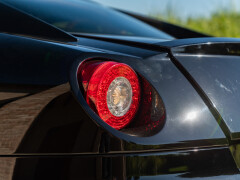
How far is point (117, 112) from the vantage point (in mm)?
1475

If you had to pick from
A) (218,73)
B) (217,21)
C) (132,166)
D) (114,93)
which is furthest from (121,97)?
(217,21)

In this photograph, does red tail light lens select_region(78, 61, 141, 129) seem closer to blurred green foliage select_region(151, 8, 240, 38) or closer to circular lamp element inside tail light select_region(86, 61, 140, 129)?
circular lamp element inside tail light select_region(86, 61, 140, 129)

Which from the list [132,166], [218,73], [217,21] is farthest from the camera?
[217,21]

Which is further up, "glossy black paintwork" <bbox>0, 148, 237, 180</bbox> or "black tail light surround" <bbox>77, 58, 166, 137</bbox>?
"black tail light surround" <bbox>77, 58, 166, 137</bbox>

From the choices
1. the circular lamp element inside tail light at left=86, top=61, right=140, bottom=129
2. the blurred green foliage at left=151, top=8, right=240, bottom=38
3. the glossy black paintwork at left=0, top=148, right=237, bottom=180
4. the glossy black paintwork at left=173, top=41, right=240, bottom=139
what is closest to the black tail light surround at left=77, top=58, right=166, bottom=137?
the circular lamp element inside tail light at left=86, top=61, right=140, bottom=129

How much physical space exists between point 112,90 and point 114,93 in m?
0.01

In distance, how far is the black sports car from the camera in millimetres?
1392

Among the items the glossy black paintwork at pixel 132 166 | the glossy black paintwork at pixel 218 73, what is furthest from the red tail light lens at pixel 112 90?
the glossy black paintwork at pixel 218 73

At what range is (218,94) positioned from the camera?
161 centimetres

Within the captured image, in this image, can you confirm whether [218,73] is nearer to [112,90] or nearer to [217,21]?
[112,90]

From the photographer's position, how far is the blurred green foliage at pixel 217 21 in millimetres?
11938

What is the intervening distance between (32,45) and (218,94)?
0.86 meters

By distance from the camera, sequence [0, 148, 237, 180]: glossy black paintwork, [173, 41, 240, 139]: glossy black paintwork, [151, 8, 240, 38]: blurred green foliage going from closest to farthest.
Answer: [0, 148, 237, 180]: glossy black paintwork → [173, 41, 240, 139]: glossy black paintwork → [151, 8, 240, 38]: blurred green foliage

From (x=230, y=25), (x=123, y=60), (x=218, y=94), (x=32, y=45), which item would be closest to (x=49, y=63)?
(x=32, y=45)
